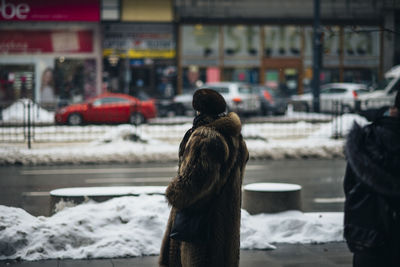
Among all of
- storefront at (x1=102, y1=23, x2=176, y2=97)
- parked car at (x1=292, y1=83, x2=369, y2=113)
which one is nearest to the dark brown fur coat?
parked car at (x1=292, y1=83, x2=369, y2=113)

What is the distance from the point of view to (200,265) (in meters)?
4.15

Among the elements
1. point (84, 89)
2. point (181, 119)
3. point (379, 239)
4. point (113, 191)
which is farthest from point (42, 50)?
point (379, 239)

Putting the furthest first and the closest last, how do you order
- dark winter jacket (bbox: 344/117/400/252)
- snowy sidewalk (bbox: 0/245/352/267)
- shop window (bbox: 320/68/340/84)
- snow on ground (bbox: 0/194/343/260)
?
shop window (bbox: 320/68/340/84), snow on ground (bbox: 0/194/343/260), snowy sidewalk (bbox: 0/245/352/267), dark winter jacket (bbox: 344/117/400/252)

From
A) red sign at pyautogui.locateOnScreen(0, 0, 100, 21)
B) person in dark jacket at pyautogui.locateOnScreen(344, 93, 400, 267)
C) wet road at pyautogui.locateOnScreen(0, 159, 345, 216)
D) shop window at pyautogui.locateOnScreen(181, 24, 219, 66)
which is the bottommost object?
wet road at pyautogui.locateOnScreen(0, 159, 345, 216)

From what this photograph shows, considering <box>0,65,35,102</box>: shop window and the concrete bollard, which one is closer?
the concrete bollard

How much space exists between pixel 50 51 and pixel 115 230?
88.7ft

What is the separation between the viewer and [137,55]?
1303 inches

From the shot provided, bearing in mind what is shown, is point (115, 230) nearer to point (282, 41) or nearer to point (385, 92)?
point (385, 92)

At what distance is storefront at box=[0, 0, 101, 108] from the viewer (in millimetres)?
32094

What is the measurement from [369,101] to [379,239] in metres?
18.9

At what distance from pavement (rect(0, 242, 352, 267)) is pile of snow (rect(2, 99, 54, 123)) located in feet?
40.0

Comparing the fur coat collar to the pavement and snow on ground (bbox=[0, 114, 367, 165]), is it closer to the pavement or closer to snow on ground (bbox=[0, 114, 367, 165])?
the pavement

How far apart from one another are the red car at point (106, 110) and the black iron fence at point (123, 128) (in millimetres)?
1375

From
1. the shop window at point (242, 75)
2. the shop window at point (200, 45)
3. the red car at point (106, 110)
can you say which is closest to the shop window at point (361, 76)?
the shop window at point (242, 75)
